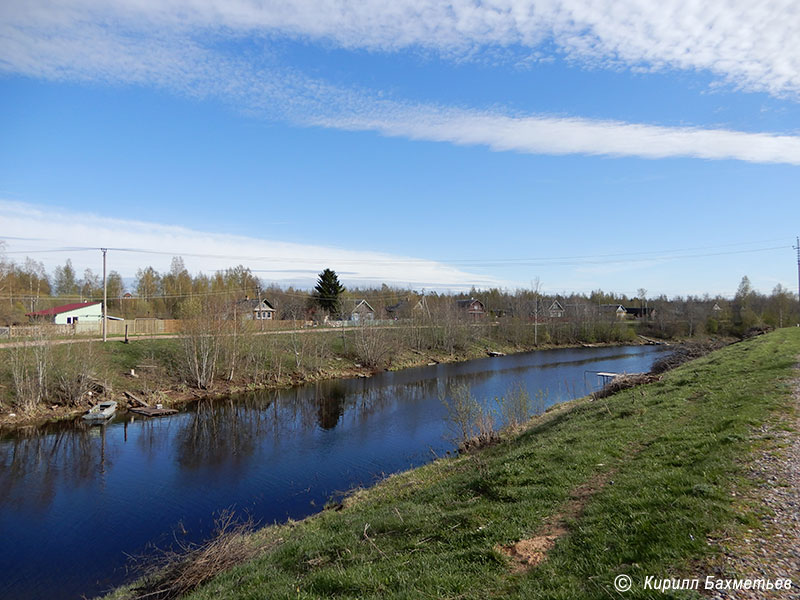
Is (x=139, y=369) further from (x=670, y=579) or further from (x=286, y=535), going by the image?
(x=670, y=579)

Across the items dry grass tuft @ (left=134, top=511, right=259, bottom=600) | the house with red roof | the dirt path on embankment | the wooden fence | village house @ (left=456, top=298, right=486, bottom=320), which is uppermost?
village house @ (left=456, top=298, right=486, bottom=320)

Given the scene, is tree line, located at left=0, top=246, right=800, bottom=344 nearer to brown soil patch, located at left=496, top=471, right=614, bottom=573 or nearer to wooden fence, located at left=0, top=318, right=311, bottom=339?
wooden fence, located at left=0, top=318, right=311, bottom=339

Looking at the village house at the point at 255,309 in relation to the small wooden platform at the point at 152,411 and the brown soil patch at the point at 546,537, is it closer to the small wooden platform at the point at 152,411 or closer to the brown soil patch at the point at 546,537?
the small wooden platform at the point at 152,411

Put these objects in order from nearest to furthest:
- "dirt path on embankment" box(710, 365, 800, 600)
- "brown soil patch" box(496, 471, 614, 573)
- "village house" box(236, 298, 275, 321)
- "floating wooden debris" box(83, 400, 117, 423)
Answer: "dirt path on embankment" box(710, 365, 800, 600), "brown soil patch" box(496, 471, 614, 573), "floating wooden debris" box(83, 400, 117, 423), "village house" box(236, 298, 275, 321)

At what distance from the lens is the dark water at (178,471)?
13633 mm

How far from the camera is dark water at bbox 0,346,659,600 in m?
13.6

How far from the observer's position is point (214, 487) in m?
18.4

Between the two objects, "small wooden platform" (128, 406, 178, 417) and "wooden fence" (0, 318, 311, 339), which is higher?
"wooden fence" (0, 318, 311, 339)

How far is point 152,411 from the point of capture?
30.0 metres

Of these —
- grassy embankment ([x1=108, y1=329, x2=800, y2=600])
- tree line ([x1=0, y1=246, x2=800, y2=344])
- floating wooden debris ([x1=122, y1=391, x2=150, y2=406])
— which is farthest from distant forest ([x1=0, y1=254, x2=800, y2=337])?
grassy embankment ([x1=108, y1=329, x2=800, y2=600])

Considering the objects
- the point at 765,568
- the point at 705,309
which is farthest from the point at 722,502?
the point at 705,309

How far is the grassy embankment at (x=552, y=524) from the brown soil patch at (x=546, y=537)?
1.1 inches

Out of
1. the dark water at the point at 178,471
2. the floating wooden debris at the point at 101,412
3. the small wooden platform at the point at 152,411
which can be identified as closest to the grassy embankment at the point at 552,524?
the dark water at the point at 178,471

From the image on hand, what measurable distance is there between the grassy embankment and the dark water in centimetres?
461
